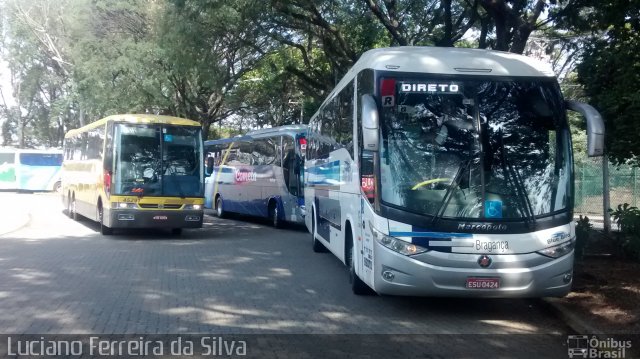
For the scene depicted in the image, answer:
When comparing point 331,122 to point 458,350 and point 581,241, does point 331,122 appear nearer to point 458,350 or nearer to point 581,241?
point 581,241

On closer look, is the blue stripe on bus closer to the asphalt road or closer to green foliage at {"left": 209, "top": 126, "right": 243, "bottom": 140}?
the asphalt road

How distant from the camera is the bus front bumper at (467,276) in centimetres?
774

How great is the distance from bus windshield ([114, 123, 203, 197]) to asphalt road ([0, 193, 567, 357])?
2.45 m

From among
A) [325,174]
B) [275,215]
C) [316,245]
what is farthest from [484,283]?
[275,215]

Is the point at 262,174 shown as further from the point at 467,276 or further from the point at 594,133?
the point at 594,133

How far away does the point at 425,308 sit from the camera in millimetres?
8898

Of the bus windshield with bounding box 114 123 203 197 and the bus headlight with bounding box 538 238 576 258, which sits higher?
the bus windshield with bounding box 114 123 203 197

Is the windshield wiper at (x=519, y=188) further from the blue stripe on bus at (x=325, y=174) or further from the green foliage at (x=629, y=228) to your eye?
the green foliage at (x=629, y=228)

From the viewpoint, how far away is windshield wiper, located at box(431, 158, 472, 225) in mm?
7793

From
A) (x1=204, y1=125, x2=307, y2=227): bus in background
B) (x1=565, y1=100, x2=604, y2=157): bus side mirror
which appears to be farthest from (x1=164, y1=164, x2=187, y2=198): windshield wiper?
(x1=565, y1=100, x2=604, y2=157): bus side mirror

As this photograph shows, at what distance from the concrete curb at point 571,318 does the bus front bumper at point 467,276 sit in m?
0.51

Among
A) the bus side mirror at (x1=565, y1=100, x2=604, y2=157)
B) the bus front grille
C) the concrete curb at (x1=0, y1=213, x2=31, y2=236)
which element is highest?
the bus side mirror at (x1=565, y1=100, x2=604, y2=157)

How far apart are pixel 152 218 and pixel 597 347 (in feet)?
38.3

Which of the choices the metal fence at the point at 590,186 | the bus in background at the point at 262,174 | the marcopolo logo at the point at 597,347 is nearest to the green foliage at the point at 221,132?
the bus in background at the point at 262,174
